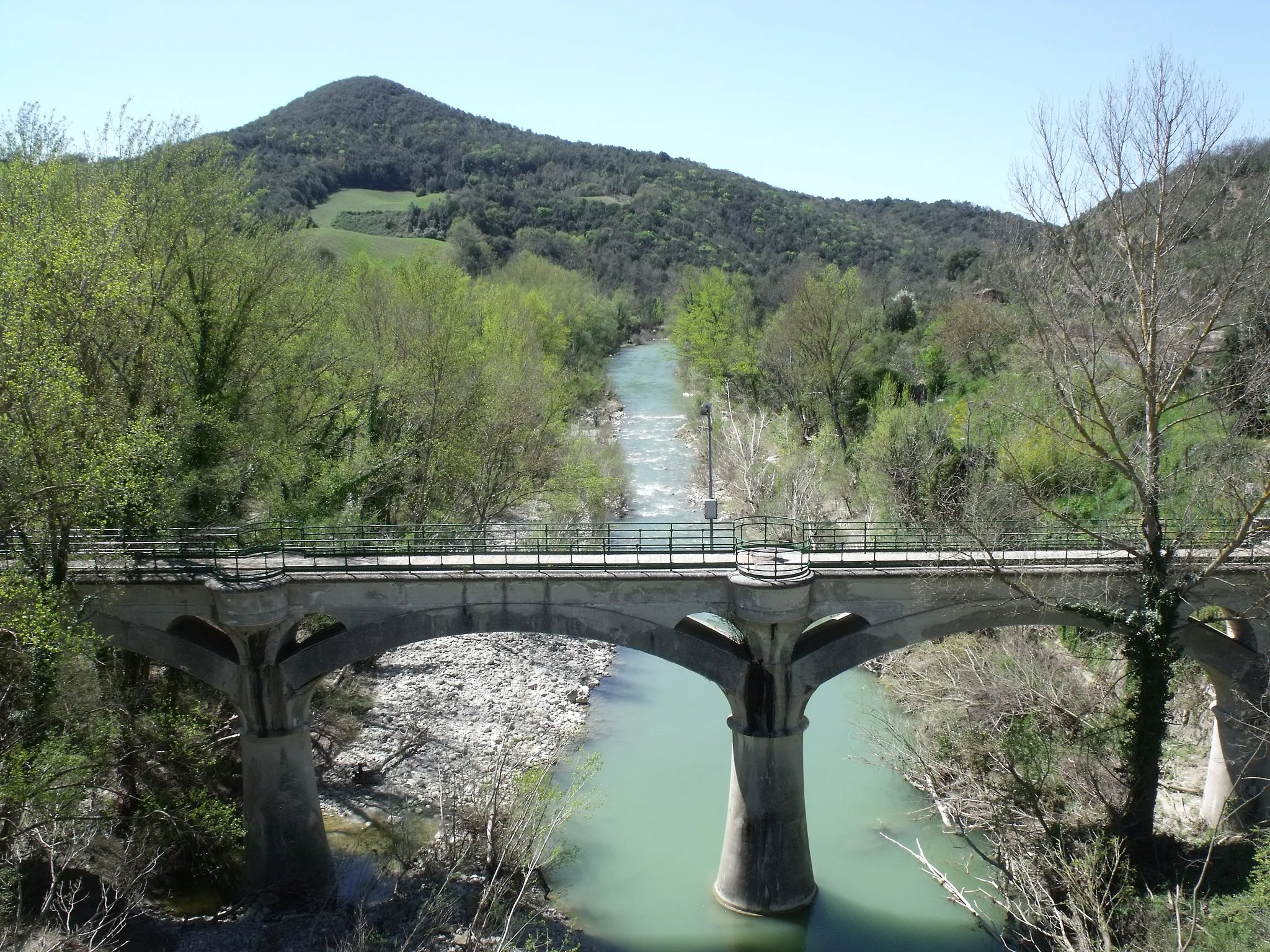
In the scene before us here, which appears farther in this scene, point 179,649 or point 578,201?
point 578,201

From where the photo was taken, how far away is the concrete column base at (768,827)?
61.8 feet

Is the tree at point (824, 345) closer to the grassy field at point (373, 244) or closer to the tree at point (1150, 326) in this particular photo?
the tree at point (1150, 326)

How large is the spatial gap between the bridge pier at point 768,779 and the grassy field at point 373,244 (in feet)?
244

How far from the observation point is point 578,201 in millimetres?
153375

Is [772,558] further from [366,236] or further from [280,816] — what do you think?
[366,236]

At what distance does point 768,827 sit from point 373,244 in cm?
9280

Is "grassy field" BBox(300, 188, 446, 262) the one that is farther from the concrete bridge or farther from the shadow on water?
the shadow on water

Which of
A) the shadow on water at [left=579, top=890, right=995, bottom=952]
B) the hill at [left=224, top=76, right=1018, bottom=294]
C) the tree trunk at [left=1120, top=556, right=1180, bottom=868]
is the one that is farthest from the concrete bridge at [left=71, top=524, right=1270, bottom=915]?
the hill at [left=224, top=76, right=1018, bottom=294]

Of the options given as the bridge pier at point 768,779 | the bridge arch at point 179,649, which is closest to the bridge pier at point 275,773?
the bridge arch at point 179,649

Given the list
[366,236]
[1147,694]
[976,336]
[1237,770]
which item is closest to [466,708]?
[1147,694]

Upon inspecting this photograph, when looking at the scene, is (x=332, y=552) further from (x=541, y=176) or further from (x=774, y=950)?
(x=541, y=176)

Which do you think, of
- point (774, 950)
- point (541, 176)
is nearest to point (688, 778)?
point (774, 950)

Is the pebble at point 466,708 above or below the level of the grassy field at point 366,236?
below

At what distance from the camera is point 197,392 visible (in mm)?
23875
